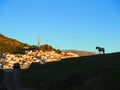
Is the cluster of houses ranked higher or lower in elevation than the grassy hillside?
higher

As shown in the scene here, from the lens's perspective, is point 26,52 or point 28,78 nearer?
point 28,78

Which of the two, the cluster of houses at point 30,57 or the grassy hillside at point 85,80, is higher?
the cluster of houses at point 30,57

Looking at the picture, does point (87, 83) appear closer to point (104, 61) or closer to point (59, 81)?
point (59, 81)

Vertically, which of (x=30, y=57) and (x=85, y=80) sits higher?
(x=30, y=57)

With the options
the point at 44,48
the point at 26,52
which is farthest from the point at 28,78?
the point at 44,48

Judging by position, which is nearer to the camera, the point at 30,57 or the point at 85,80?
the point at 85,80

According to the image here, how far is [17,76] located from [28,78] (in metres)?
8.49

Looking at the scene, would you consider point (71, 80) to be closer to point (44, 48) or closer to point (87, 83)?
point (87, 83)

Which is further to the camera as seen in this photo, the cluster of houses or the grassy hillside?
the cluster of houses

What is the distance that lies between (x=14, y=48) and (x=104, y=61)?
118m

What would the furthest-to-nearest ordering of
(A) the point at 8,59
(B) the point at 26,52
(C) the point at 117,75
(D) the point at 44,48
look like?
(D) the point at 44,48
(B) the point at 26,52
(A) the point at 8,59
(C) the point at 117,75

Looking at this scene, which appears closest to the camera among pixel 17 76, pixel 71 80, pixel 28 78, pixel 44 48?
pixel 71 80

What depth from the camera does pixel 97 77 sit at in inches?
1521

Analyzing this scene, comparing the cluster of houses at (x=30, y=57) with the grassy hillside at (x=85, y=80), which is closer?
the grassy hillside at (x=85, y=80)
